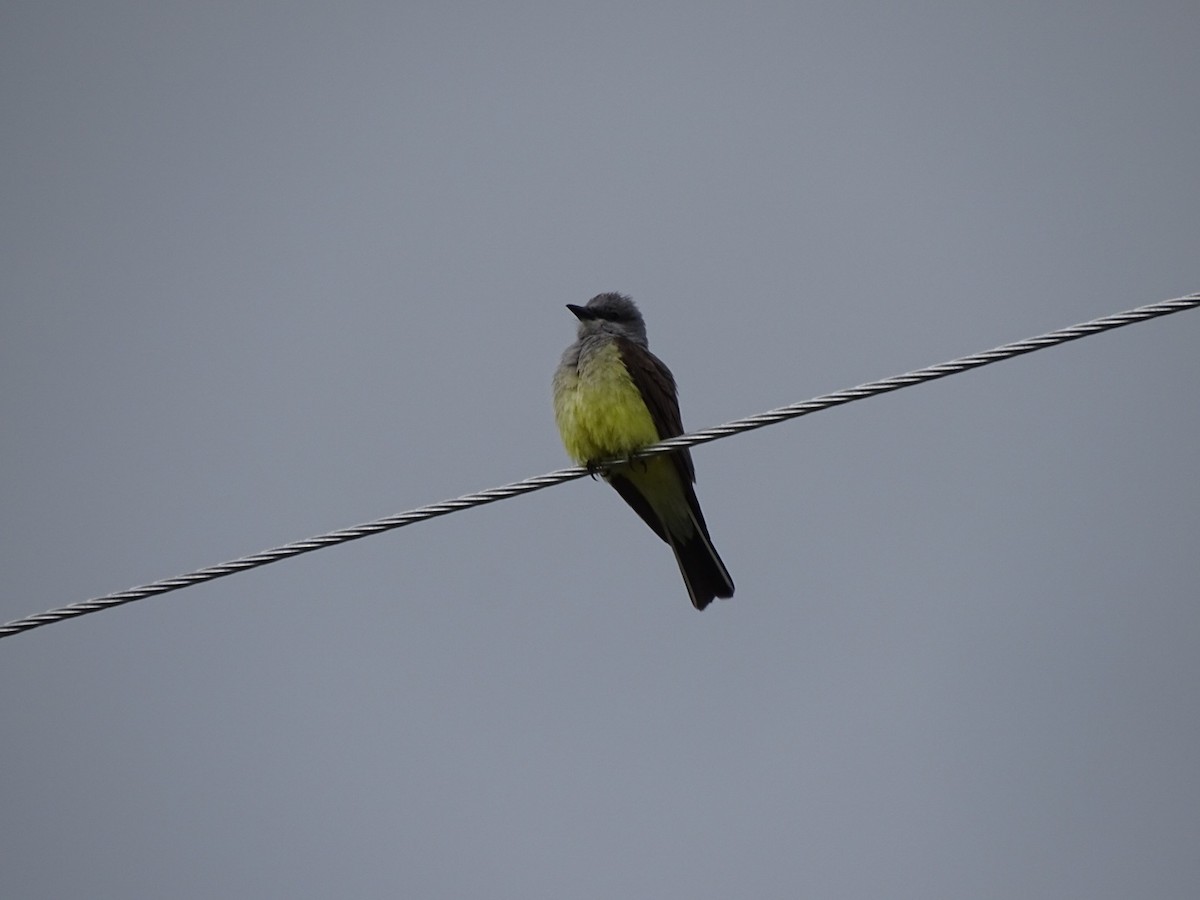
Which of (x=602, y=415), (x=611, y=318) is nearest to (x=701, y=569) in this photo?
(x=602, y=415)

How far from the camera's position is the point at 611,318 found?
8797 millimetres

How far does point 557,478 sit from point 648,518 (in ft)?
7.15

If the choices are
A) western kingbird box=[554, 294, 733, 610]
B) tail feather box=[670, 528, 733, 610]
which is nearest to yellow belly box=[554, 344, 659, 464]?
western kingbird box=[554, 294, 733, 610]

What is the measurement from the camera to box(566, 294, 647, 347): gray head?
→ 28.1 ft

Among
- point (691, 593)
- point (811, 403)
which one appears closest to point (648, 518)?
point (691, 593)

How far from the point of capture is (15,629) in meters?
5.35

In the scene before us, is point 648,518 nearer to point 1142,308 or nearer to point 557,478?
point 557,478

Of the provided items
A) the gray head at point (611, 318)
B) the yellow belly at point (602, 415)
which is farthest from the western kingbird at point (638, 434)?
the gray head at point (611, 318)

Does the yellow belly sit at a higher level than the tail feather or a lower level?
higher

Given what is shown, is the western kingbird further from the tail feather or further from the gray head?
the gray head

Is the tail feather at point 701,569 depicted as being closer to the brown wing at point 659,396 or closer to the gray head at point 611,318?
the brown wing at point 659,396

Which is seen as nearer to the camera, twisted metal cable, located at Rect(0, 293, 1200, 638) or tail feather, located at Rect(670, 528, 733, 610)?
twisted metal cable, located at Rect(0, 293, 1200, 638)

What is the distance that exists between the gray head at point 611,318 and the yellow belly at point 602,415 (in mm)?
714

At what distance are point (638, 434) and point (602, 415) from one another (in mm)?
203
